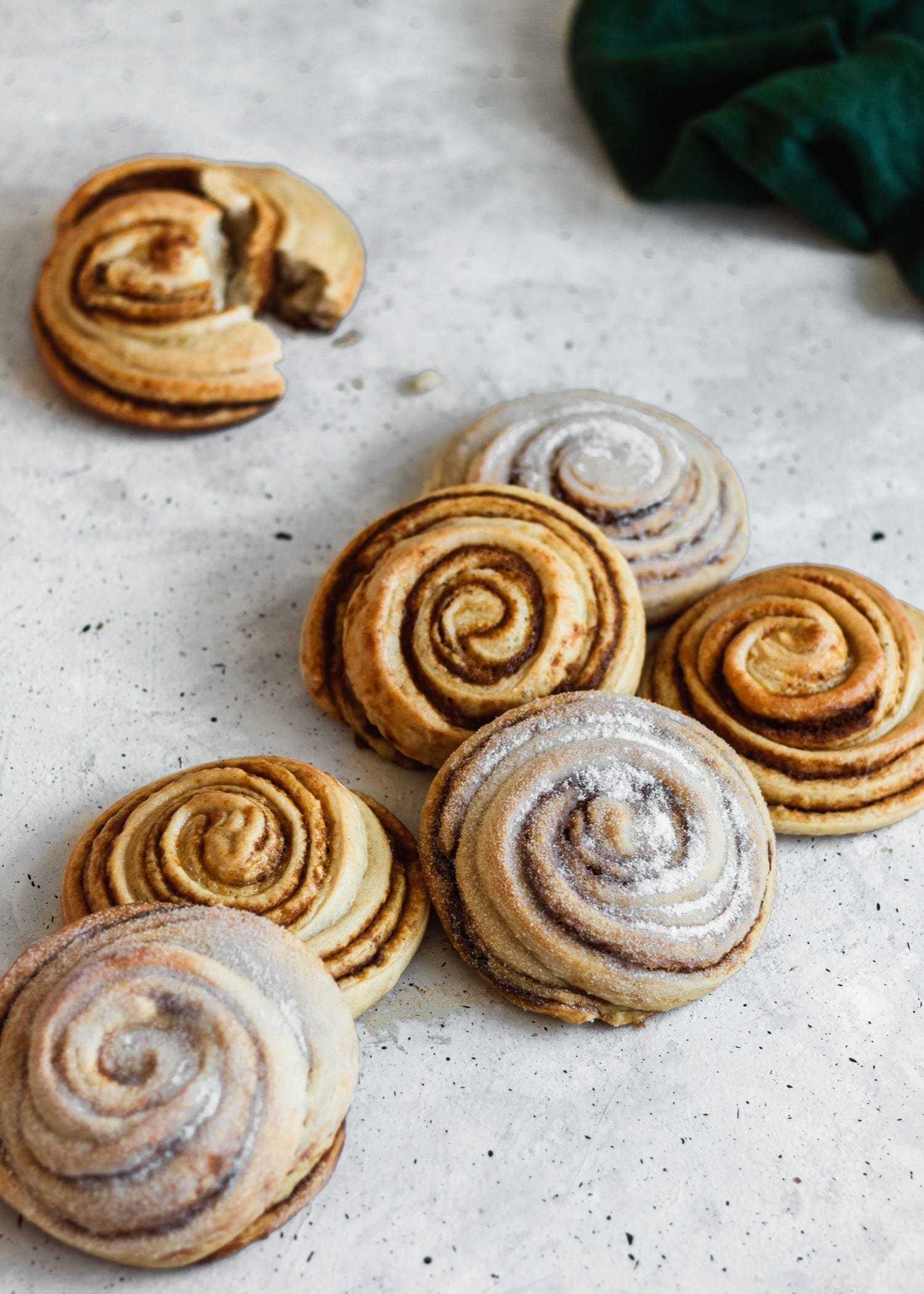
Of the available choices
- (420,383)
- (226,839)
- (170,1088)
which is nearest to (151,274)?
(420,383)

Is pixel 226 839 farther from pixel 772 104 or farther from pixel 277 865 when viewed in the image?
pixel 772 104

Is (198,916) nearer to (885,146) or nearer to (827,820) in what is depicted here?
(827,820)

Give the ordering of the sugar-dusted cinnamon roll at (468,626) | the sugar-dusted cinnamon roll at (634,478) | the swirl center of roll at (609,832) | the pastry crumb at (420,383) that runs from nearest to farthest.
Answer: the swirl center of roll at (609,832), the sugar-dusted cinnamon roll at (468,626), the sugar-dusted cinnamon roll at (634,478), the pastry crumb at (420,383)

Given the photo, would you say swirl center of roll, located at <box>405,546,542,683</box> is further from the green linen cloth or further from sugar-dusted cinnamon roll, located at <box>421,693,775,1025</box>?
the green linen cloth

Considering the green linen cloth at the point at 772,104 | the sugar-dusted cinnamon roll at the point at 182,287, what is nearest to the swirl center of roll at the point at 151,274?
the sugar-dusted cinnamon roll at the point at 182,287

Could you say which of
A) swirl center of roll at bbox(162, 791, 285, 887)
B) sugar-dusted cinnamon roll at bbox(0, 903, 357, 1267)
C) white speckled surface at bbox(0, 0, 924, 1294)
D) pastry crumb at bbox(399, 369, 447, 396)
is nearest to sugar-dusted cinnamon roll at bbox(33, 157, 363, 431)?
white speckled surface at bbox(0, 0, 924, 1294)

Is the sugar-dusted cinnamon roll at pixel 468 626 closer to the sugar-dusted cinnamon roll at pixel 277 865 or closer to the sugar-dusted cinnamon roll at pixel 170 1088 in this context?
the sugar-dusted cinnamon roll at pixel 277 865

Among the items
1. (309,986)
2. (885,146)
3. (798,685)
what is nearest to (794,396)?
(885,146)
